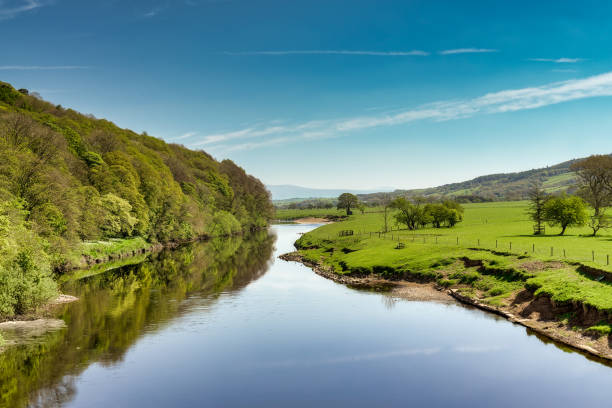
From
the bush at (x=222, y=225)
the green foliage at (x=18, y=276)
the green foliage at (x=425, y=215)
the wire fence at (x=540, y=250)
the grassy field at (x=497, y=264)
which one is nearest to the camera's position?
the green foliage at (x=18, y=276)

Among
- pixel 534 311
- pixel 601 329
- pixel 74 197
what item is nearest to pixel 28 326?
pixel 74 197

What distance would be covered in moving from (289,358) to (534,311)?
22030 millimetres

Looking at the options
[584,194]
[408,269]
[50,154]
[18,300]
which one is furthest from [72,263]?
[584,194]

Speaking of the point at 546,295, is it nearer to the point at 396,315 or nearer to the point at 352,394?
the point at 396,315

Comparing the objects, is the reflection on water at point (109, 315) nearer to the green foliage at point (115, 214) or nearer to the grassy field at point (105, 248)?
the grassy field at point (105, 248)

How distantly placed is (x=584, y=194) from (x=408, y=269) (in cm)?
8135

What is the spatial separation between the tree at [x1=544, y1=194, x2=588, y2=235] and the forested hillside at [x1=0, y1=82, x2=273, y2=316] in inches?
2958

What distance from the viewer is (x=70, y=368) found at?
87.1 feet

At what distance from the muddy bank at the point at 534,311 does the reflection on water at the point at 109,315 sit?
20.4 metres

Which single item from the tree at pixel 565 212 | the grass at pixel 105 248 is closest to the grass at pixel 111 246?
the grass at pixel 105 248

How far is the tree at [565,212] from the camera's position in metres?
74.4

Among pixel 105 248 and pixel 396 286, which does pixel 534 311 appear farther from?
pixel 105 248

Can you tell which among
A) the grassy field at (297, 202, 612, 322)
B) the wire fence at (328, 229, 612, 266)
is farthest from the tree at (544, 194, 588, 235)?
the wire fence at (328, 229, 612, 266)

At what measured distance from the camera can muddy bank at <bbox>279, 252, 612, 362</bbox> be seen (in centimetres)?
2958
